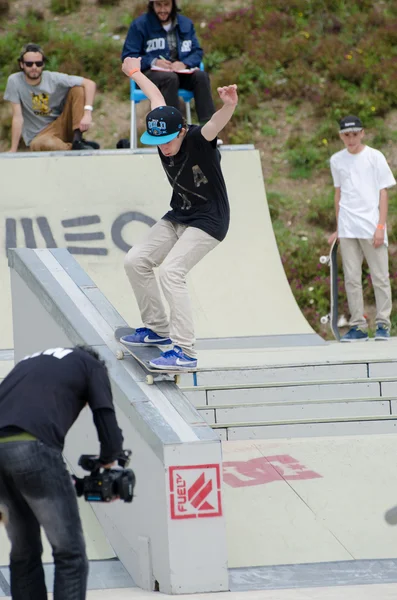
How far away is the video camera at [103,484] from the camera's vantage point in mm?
3900

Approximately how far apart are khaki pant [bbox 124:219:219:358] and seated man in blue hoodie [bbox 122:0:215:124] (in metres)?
3.69

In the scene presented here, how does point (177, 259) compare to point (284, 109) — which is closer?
point (177, 259)

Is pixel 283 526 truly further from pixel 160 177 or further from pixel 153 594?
pixel 160 177

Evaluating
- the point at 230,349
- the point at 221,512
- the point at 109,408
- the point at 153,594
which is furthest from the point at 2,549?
the point at 230,349

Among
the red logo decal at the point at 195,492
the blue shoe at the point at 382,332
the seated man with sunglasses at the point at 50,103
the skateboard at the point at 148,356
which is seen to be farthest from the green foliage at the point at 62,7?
the red logo decal at the point at 195,492

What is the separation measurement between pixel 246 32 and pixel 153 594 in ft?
42.1

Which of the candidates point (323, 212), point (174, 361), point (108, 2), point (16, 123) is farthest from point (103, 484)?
point (108, 2)

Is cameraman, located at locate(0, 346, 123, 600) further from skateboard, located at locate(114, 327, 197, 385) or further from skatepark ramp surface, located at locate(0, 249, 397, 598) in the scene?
skateboard, located at locate(114, 327, 197, 385)

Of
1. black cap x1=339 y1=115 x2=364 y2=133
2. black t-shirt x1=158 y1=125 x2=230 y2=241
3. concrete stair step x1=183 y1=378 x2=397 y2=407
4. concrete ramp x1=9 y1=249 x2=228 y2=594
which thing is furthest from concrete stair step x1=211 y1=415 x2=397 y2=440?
black cap x1=339 y1=115 x2=364 y2=133

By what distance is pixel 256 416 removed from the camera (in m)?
6.54

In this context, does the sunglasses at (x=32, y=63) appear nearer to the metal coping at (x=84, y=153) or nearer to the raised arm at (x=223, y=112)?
the metal coping at (x=84, y=153)

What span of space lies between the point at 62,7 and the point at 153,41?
8.84 metres

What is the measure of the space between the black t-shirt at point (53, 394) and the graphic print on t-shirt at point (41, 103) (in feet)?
21.3

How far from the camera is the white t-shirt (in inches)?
338
